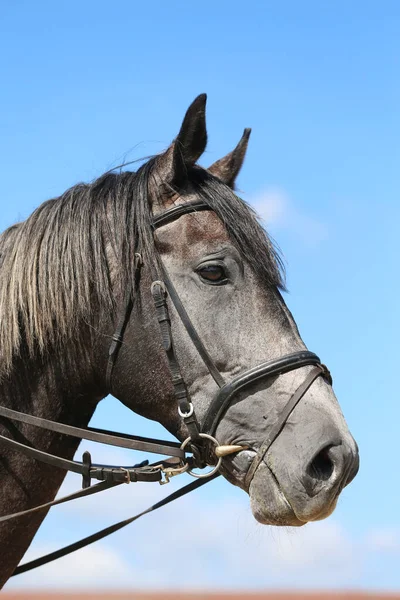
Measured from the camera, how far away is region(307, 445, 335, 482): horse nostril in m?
3.77

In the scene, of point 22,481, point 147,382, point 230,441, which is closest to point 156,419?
point 147,382

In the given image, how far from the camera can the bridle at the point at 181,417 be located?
402cm

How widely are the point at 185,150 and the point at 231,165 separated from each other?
27.4 inches

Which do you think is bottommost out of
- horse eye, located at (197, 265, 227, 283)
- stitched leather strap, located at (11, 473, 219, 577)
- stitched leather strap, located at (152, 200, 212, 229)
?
stitched leather strap, located at (11, 473, 219, 577)

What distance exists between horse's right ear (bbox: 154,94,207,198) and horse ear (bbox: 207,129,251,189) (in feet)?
1.78

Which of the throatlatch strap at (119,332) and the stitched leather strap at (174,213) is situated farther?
the stitched leather strap at (174,213)

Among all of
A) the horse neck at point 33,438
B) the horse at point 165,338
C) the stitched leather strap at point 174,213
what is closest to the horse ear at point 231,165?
the horse at point 165,338

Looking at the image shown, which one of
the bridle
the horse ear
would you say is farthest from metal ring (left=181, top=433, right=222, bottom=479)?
the horse ear

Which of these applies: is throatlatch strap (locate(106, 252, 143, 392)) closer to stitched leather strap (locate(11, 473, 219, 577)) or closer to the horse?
the horse

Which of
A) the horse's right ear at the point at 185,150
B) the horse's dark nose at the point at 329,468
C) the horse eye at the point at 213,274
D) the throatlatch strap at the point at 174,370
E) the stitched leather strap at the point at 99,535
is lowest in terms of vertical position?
the stitched leather strap at the point at 99,535

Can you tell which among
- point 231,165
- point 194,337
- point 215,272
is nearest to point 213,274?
point 215,272

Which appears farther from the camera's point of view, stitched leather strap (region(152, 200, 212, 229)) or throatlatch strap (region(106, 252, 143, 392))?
stitched leather strap (region(152, 200, 212, 229))

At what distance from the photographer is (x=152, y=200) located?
4.64 m

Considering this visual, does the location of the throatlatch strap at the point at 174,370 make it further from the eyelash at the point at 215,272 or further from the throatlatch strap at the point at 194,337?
the eyelash at the point at 215,272
